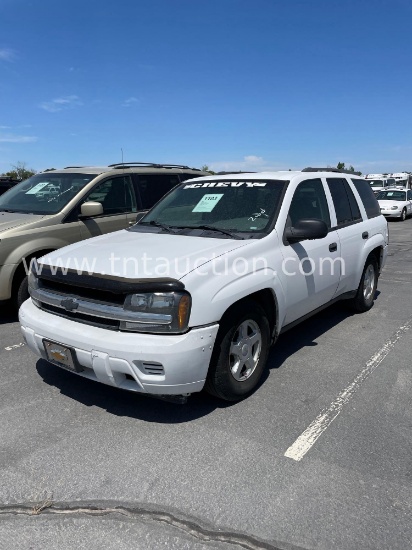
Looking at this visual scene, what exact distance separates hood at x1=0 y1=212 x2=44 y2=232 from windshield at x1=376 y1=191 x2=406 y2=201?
66.5ft

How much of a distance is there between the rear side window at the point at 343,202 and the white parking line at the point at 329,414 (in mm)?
1467

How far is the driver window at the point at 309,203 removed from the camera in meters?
4.13

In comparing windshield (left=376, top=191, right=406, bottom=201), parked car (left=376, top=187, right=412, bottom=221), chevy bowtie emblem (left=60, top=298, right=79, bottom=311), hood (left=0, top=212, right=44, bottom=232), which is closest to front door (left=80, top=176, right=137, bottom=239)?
hood (left=0, top=212, right=44, bottom=232)

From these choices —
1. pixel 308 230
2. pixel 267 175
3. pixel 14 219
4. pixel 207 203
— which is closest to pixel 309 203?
pixel 267 175

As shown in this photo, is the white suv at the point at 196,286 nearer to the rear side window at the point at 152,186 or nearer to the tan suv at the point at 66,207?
the tan suv at the point at 66,207

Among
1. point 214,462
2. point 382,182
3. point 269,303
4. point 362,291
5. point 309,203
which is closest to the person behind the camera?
point 214,462

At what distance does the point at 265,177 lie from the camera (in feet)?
14.5

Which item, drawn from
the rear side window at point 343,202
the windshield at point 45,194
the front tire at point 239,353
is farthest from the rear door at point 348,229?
the windshield at point 45,194

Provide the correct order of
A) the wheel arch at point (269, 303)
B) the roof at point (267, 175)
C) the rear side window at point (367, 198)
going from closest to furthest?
the wheel arch at point (269, 303) < the roof at point (267, 175) < the rear side window at point (367, 198)

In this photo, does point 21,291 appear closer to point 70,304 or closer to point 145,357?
point 70,304

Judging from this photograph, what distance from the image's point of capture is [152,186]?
7047 millimetres

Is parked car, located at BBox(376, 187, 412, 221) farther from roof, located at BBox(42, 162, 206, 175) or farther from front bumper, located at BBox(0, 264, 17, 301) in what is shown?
front bumper, located at BBox(0, 264, 17, 301)

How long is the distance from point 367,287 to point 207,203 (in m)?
2.77

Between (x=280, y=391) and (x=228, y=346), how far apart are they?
0.80 meters
